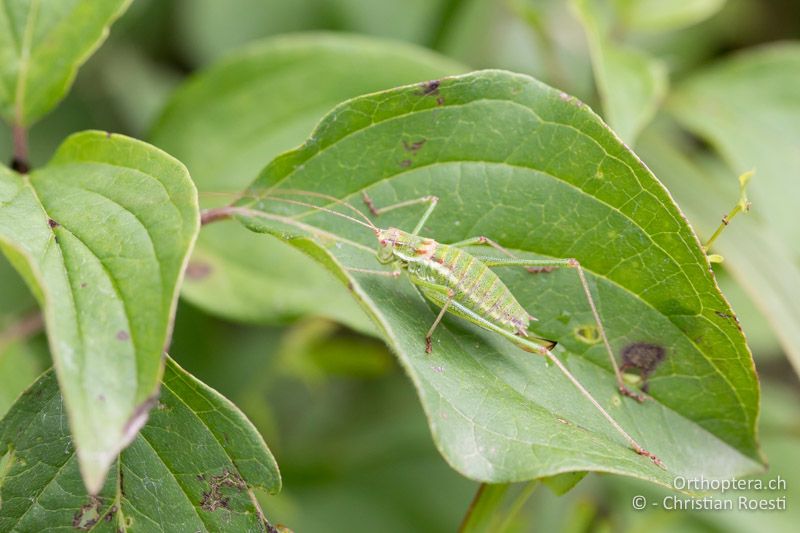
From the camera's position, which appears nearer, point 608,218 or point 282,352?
point 608,218

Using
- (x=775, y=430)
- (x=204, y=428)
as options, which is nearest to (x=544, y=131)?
(x=204, y=428)

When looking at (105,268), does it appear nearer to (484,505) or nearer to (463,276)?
(463,276)

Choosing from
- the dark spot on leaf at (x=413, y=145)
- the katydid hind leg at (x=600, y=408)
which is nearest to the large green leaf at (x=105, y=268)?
the dark spot on leaf at (x=413, y=145)

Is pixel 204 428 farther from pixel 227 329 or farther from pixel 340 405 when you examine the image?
pixel 340 405

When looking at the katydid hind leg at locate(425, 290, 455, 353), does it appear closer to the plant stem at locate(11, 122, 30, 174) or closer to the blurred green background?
the blurred green background

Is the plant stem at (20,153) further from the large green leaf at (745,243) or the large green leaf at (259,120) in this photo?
the large green leaf at (745,243)

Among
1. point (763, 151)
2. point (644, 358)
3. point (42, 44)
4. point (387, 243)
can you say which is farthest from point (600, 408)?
point (42, 44)
